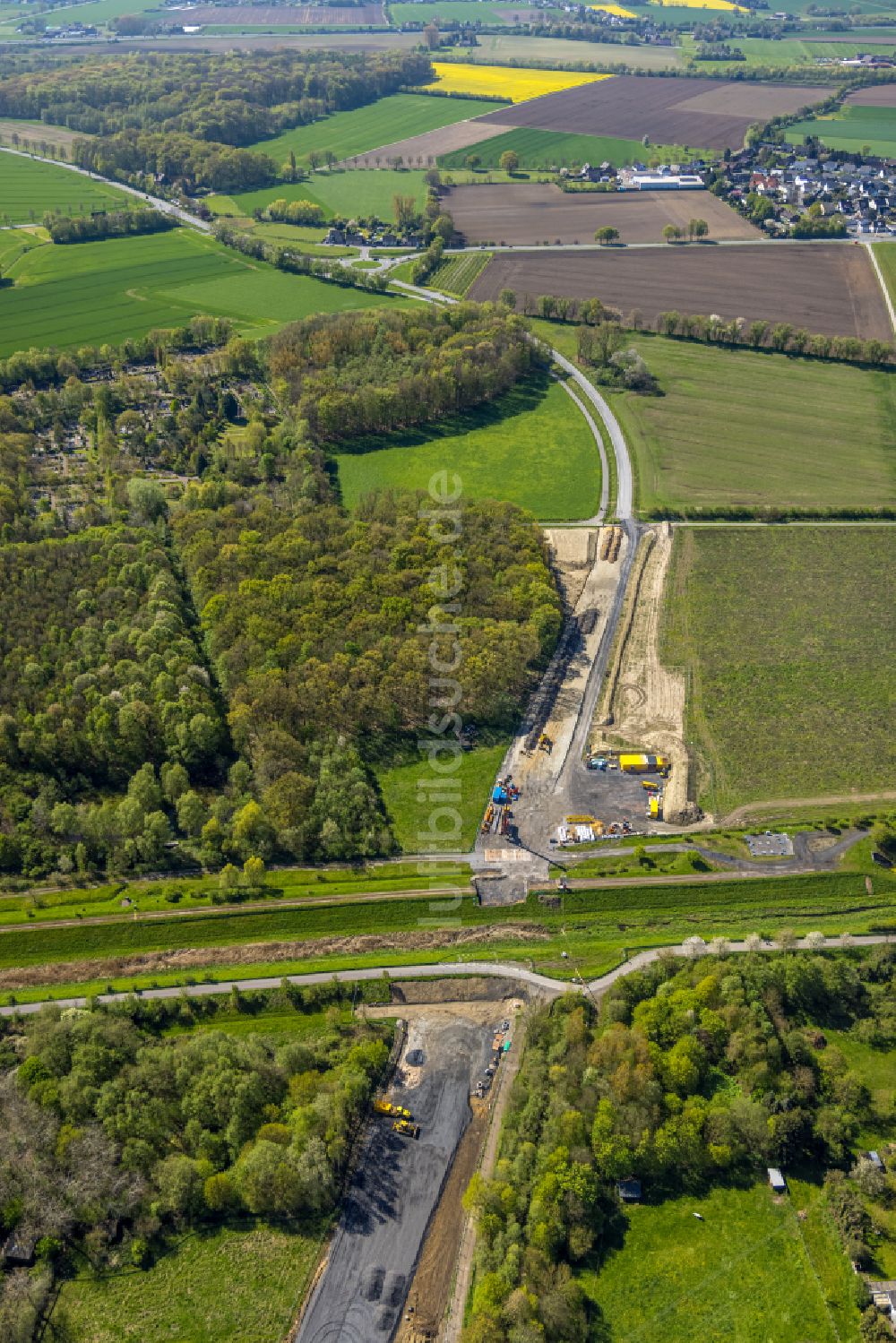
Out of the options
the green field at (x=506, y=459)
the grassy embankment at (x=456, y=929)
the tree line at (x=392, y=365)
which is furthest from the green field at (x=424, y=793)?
the tree line at (x=392, y=365)

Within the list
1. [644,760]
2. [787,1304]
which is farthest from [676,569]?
[787,1304]

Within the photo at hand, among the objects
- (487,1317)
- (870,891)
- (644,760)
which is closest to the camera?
(487,1317)

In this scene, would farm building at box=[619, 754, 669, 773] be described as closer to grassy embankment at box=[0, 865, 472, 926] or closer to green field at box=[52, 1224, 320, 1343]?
grassy embankment at box=[0, 865, 472, 926]

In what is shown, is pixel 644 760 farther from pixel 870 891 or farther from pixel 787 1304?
pixel 787 1304

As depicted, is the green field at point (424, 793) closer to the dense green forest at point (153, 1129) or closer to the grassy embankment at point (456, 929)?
the grassy embankment at point (456, 929)

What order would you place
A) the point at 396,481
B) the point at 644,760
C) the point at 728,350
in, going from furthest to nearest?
the point at 728,350 < the point at 396,481 < the point at 644,760

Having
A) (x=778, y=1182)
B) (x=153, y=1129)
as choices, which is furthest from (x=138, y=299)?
(x=778, y=1182)

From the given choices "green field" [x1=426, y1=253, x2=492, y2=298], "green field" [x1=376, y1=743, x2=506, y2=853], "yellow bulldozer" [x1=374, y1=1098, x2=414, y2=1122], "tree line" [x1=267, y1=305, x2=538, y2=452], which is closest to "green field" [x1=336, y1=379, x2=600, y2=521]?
"tree line" [x1=267, y1=305, x2=538, y2=452]
